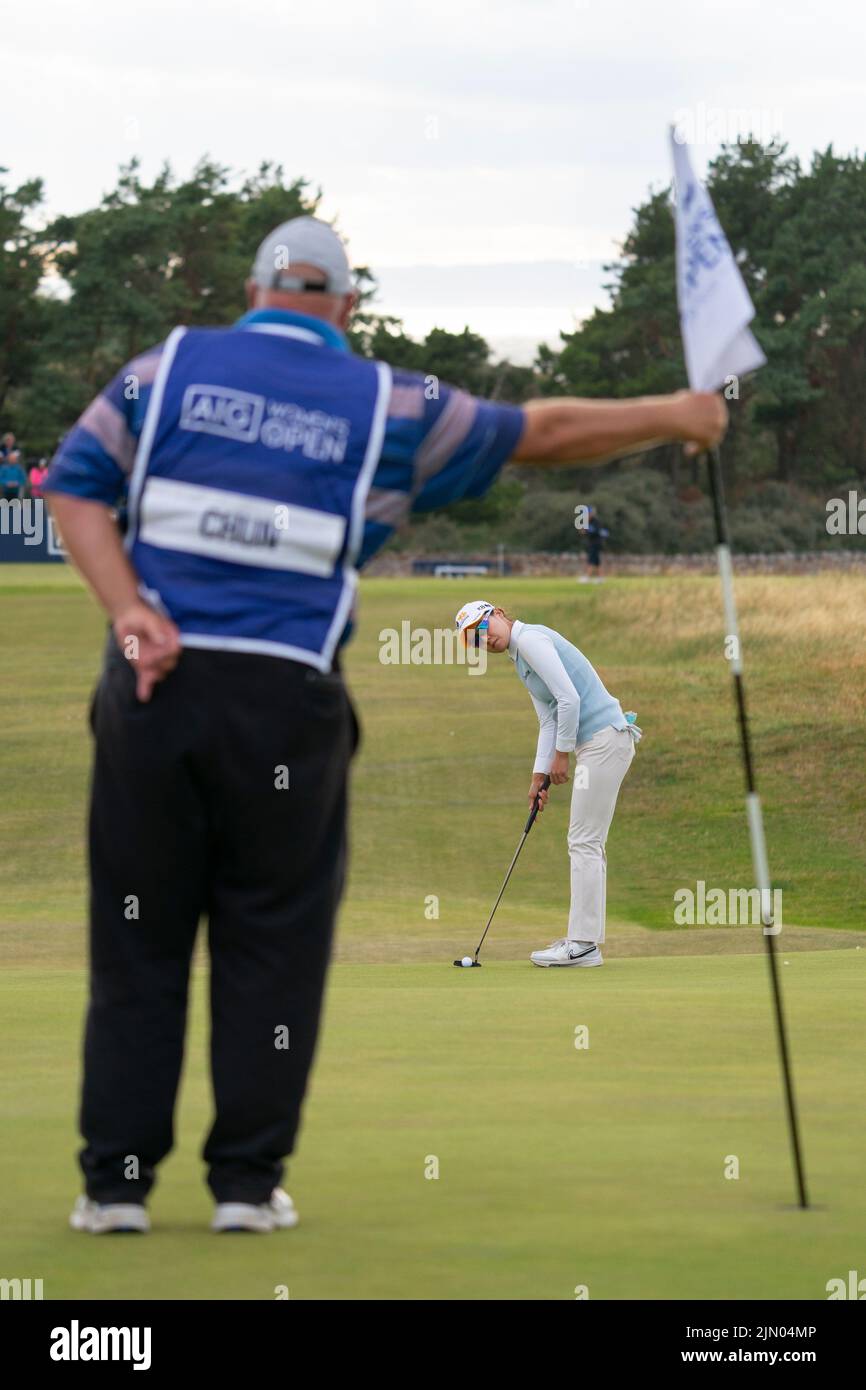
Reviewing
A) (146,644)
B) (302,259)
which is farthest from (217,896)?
(302,259)

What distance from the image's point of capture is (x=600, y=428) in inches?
173

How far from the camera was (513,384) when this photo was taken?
93.2 meters

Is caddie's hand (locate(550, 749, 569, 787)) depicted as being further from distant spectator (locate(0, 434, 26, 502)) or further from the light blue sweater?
distant spectator (locate(0, 434, 26, 502))

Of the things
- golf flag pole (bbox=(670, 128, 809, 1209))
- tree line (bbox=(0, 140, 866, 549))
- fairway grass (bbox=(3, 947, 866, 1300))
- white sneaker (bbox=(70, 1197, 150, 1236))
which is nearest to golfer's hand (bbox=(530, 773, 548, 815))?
fairway grass (bbox=(3, 947, 866, 1300))

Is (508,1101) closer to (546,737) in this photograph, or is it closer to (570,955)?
(570,955)

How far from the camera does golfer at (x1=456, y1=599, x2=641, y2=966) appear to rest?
39.3 feet

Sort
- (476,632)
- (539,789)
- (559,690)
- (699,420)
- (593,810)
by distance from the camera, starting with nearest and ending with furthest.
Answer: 1. (699,420)
2. (559,690)
3. (476,632)
4. (593,810)
5. (539,789)

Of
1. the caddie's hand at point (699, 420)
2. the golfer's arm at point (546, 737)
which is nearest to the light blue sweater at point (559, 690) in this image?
the golfer's arm at point (546, 737)

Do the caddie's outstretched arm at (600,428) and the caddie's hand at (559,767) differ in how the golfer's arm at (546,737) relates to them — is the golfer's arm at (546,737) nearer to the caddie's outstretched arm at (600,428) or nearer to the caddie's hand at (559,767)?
the caddie's hand at (559,767)

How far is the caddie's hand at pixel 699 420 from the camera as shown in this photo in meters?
4.40

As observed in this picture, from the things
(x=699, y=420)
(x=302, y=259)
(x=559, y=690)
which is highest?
(x=559, y=690)

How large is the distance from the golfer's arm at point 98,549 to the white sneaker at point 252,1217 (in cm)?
110

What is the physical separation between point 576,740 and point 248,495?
27.6ft
